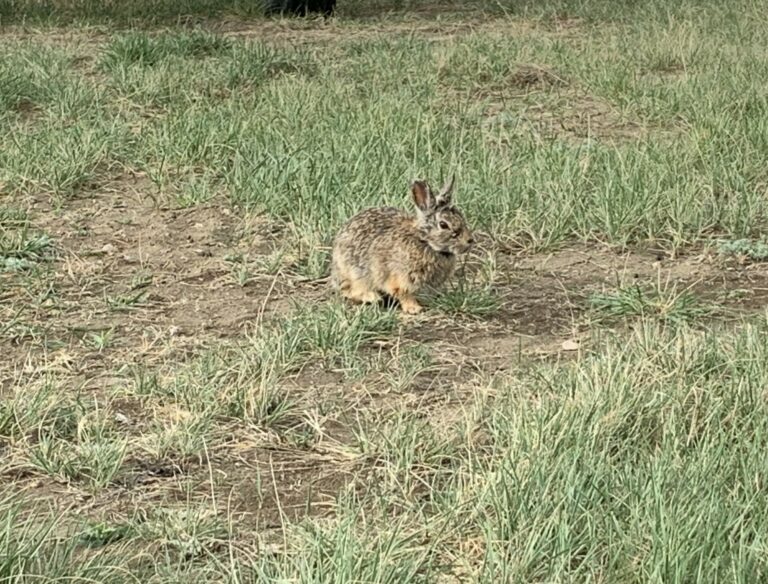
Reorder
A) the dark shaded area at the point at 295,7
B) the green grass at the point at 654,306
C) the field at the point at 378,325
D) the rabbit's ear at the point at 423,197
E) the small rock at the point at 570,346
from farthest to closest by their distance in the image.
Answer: the dark shaded area at the point at 295,7
the rabbit's ear at the point at 423,197
the green grass at the point at 654,306
the small rock at the point at 570,346
the field at the point at 378,325

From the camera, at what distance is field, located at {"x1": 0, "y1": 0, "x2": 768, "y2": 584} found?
3.17 metres

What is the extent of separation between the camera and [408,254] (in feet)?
17.7

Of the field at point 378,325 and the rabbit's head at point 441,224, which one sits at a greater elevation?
the rabbit's head at point 441,224

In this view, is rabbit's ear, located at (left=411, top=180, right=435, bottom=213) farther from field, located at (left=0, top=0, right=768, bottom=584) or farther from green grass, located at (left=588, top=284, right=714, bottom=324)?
green grass, located at (left=588, top=284, right=714, bottom=324)

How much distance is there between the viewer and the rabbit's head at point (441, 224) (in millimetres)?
5379

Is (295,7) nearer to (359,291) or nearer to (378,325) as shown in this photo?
(359,291)

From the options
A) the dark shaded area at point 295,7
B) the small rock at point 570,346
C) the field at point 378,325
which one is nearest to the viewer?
the field at point 378,325

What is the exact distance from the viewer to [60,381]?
450cm

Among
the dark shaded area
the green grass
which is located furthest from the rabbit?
the dark shaded area

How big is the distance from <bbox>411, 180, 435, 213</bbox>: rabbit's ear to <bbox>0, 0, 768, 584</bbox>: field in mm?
374

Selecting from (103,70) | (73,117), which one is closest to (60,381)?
(73,117)

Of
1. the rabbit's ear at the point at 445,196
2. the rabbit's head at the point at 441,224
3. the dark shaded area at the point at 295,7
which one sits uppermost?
the rabbit's ear at the point at 445,196

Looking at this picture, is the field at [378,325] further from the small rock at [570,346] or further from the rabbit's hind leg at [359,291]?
the rabbit's hind leg at [359,291]

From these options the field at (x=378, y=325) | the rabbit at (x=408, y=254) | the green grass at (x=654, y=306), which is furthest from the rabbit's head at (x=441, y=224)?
the green grass at (x=654, y=306)
